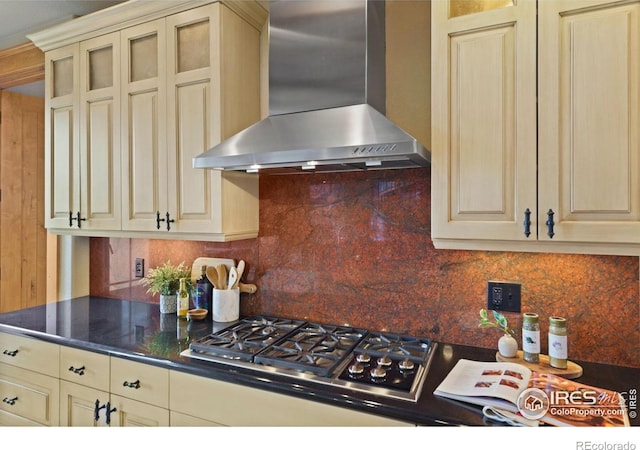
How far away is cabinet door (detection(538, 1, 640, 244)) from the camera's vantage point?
45.3 inches

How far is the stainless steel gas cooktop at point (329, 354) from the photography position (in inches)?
50.8

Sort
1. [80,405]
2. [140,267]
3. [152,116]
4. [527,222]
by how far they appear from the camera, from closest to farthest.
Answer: [527,222] < [80,405] < [152,116] < [140,267]

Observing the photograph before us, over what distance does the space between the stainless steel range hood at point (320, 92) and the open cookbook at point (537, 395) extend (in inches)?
30.2

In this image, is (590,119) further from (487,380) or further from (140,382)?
(140,382)

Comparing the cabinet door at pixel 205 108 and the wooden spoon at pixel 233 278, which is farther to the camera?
the wooden spoon at pixel 233 278

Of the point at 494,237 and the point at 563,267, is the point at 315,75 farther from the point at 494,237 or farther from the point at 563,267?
the point at 563,267

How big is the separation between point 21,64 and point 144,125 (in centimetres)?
134

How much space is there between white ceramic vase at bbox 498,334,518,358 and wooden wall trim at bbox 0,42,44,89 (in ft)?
9.97

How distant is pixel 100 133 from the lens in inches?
81.7

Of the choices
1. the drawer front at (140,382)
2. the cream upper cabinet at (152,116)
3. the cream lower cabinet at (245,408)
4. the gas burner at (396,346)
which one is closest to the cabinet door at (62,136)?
the cream upper cabinet at (152,116)

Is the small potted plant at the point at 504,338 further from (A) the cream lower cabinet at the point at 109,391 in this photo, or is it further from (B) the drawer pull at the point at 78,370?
(B) the drawer pull at the point at 78,370

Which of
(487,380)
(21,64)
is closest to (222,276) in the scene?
(487,380)

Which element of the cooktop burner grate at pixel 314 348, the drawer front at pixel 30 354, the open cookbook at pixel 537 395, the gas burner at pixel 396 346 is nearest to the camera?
the open cookbook at pixel 537 395

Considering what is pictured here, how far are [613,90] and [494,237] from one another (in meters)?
0.55
